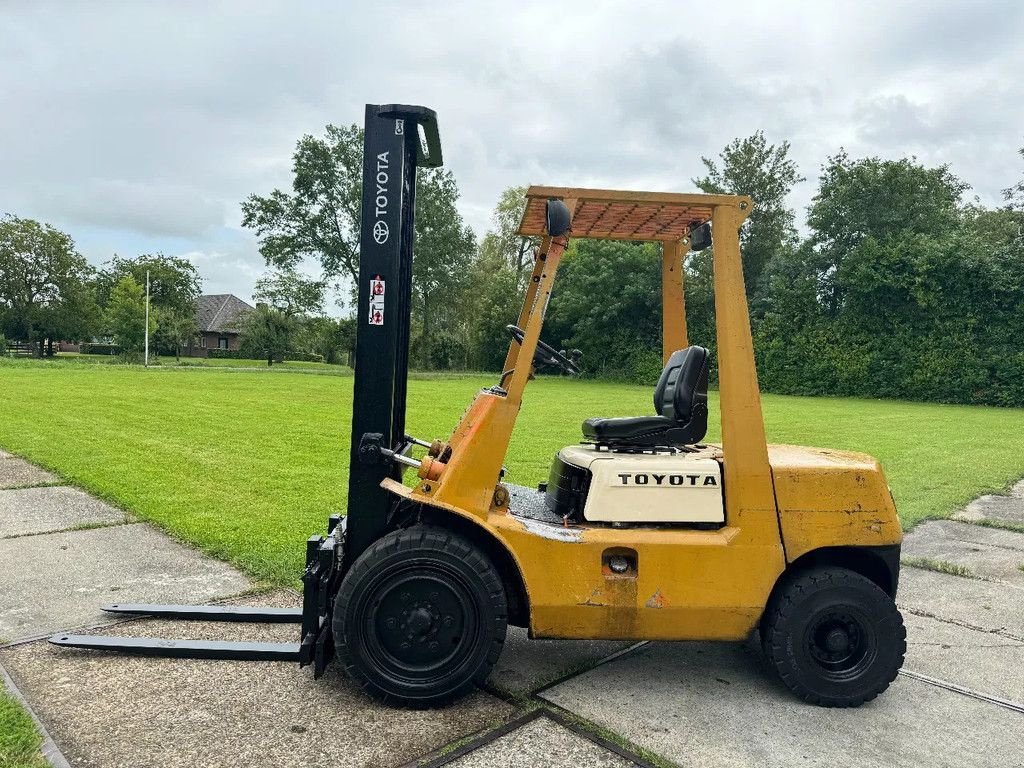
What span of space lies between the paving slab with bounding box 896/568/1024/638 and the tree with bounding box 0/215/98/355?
7125 cm

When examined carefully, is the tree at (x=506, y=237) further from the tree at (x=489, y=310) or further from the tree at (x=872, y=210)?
the tree at (x=872, y=210)

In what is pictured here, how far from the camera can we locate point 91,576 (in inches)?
205

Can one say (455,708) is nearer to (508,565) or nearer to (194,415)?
(508,565)

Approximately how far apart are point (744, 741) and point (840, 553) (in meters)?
1.10

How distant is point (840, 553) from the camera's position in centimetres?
377

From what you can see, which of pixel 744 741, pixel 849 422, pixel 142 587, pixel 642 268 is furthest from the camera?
pixel 642 268

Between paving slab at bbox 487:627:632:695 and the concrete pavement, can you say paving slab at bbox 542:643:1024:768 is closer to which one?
the concrete pavement

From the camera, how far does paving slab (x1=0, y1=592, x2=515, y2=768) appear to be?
2.98 m

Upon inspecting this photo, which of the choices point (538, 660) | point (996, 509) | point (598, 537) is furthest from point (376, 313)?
point (996, 509)

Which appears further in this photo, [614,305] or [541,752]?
[614,305]

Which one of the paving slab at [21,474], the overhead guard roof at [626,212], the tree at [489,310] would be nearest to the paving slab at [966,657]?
the overhead guard roof at [626,212]

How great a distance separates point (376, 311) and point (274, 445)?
8.70 meters

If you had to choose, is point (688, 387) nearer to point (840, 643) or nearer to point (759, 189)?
point (840, 643)

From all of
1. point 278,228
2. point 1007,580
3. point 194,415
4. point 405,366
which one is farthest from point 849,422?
point 278,228
